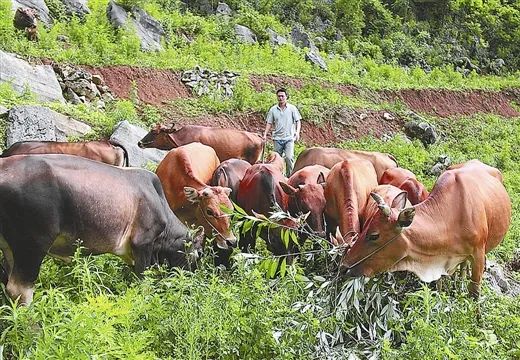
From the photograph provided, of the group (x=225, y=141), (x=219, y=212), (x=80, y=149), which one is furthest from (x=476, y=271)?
(x=225, y=141)

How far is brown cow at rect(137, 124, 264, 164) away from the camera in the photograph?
39.5 ft

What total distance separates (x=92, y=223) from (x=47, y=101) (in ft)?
26.1

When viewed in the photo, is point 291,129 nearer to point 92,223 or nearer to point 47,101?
point 47,101

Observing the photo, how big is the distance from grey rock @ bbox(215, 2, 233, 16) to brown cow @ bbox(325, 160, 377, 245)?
20.0m

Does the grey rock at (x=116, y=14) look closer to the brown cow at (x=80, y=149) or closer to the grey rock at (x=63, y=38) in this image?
the grey rock at (x=63, y=38)

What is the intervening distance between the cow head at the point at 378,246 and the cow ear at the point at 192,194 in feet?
7.14

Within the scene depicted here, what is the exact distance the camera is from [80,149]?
372 inches

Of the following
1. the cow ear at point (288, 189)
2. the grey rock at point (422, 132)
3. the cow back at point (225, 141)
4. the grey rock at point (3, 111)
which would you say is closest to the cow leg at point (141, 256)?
the cow ear at point (288, 189)

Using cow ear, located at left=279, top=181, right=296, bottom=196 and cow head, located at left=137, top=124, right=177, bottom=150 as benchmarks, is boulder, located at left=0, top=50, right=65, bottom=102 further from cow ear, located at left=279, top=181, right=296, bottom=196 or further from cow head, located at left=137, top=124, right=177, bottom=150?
cow ear, located at left=279, top=181, right=296, bottom=196

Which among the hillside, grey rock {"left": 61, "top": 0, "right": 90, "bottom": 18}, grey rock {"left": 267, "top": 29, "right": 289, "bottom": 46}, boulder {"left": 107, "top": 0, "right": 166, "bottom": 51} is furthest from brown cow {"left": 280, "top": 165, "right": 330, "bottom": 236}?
grey rock {"left": 267, "top": 29, "right": 289, "bottom": 46}

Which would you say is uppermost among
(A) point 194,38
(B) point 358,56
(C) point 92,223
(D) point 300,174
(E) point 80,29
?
(C) point 92,223

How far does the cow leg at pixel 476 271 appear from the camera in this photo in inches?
252

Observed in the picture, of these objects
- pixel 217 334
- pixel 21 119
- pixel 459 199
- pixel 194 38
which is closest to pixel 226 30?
pixel 194 38

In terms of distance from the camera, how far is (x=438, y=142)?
20391mm
